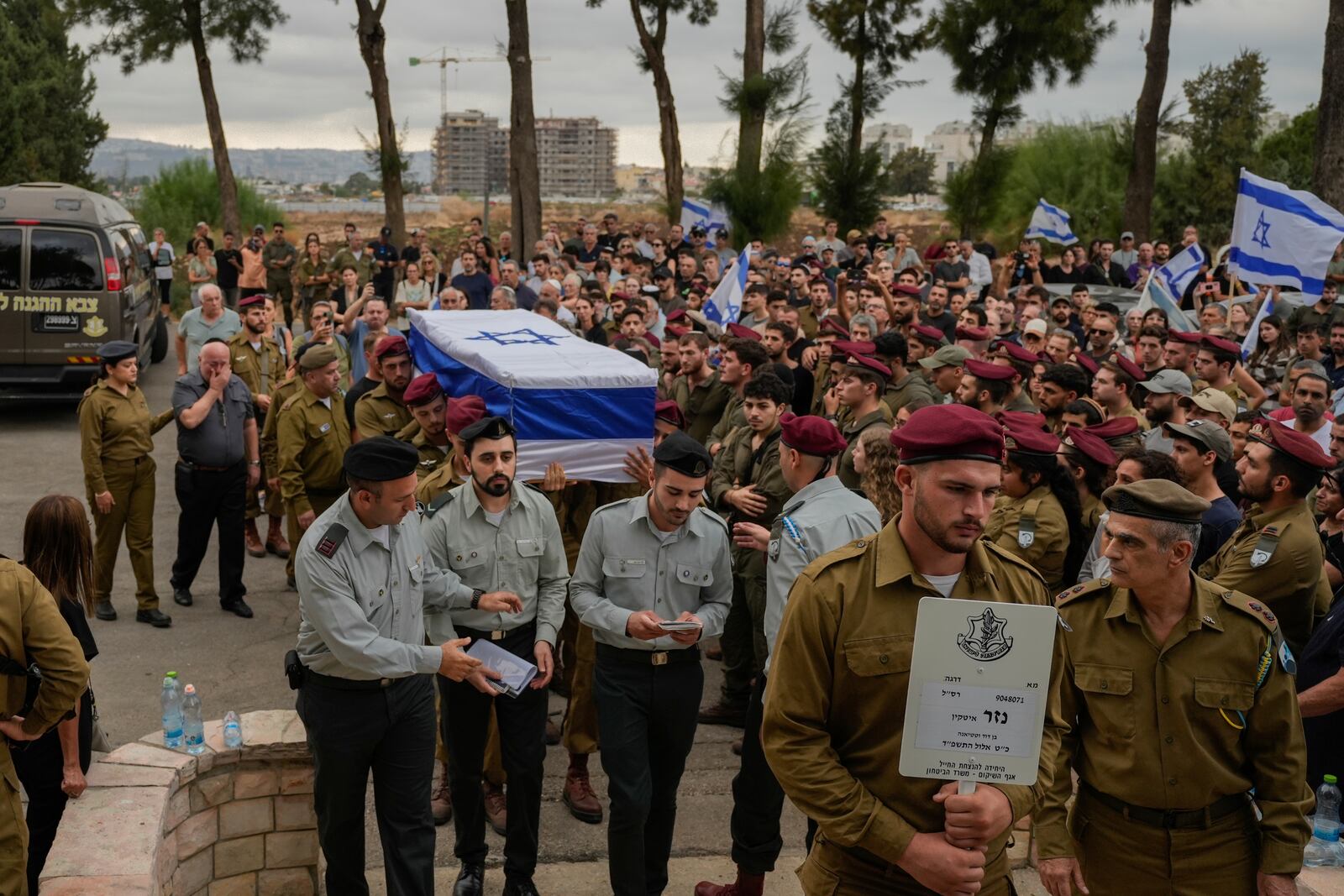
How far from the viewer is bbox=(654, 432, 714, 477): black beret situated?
4.79 m

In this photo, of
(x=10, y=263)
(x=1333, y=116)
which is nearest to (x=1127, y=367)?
(x=1333, y=116)

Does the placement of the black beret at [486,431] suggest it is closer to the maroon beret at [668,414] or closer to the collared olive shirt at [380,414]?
the maroon beret at [668,414]

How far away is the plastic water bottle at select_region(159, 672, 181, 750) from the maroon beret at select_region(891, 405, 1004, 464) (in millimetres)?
3120

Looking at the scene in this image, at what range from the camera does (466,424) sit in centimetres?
575

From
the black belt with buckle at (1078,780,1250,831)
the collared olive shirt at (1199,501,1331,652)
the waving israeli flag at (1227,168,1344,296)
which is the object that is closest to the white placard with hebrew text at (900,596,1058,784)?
the black belt with buckle at (1078,780,1250,831)

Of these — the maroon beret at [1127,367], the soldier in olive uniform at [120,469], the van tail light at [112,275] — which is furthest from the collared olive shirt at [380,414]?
the van tail light at [112,275]

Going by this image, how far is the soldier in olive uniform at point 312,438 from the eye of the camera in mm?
7656

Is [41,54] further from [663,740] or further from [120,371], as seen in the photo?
[663,740]

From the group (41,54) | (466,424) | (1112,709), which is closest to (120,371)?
(466,424)

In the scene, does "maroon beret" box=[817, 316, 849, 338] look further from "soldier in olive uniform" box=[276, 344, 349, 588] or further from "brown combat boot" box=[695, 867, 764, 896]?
"brown combat boot" box=[695, 867, 764, 896]

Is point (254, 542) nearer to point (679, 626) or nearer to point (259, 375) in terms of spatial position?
point (259, 375)

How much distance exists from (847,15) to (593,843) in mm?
24700

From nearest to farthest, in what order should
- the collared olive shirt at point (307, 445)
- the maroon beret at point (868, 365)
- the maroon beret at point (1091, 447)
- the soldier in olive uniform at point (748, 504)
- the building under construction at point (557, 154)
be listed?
1. the maroon beret at point (1091, 447)
2. the soldier in olive uniform at point (748, 504)
3. the maroon beret at point (868, 365)
4. the collared olive shirt at point (307, 445)
5. the building under construction at point (557, 154)

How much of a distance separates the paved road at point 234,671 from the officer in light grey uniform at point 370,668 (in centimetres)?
86
